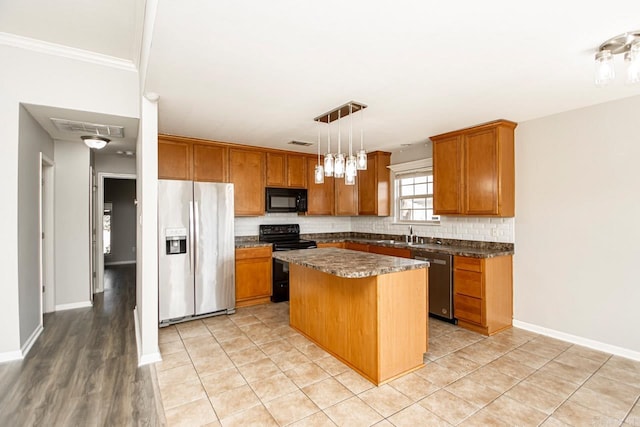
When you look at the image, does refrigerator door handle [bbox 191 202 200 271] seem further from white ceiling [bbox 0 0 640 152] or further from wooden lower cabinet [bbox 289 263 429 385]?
wooden lower cabinet [bbox 289 263 429 385]

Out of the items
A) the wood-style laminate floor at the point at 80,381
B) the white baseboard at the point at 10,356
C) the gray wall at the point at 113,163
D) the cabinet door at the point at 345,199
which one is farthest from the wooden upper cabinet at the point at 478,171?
the gray wall at the point at 113,163

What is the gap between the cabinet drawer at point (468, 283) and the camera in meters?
3.43

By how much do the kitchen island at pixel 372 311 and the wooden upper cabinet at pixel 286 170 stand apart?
2.24 m

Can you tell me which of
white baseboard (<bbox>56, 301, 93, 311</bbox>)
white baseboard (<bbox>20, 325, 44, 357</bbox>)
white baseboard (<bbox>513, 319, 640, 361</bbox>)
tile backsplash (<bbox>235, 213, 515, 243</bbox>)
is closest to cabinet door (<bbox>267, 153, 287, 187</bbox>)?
tile backsplash (<bbox>235, 213, 515, 243</bbox>)

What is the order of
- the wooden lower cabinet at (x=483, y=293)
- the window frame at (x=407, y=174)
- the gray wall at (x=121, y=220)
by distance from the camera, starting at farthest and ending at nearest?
the gray wall at (x=121, y=220)
the window frame at (x=407, y=174)
the wooden lower cabinet at (x=483, y=293)

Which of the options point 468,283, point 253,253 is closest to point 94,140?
point 253,253

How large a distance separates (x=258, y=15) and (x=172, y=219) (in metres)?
2.76

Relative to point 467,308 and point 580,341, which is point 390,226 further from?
point 580,341

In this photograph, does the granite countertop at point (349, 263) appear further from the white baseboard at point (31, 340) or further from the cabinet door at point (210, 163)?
the white baseboard at point (31, 340)

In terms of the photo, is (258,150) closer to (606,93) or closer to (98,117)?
(98,117)

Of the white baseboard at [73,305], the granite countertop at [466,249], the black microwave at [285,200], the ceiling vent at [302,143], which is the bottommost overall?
the white baseboard at [73,305]

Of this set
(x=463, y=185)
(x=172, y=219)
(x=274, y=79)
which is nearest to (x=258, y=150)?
(x=172, y=219)

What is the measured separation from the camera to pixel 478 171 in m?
3.70

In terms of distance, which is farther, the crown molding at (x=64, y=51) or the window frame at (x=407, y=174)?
the window frame at (x=407, y=174)
